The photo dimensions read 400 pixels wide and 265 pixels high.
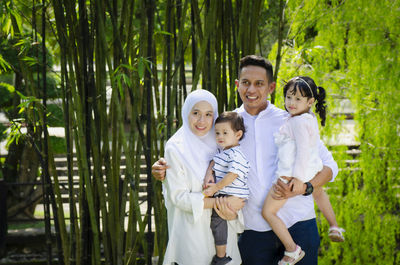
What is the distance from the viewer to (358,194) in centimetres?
433

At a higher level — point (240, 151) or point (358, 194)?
point (240, 151)

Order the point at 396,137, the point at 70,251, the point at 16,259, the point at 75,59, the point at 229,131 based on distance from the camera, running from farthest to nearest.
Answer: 1. the point at 16,259
2. the point at 396,137
3. the point at 70,251
4. the point at 75,59
5. the point at 229,131

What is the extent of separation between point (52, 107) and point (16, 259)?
79.9 inches

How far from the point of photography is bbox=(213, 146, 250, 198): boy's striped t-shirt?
1.76 metres

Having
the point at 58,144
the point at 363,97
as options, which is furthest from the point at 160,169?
the point at 58,144

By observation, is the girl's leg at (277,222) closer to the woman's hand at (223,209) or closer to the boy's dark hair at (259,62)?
the woman's hand at (223,209)

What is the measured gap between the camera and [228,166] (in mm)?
1765

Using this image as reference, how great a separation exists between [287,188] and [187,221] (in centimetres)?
36

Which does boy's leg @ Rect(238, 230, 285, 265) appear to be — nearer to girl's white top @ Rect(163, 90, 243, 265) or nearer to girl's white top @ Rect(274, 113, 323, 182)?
girl's white top @ Rect(163, 90, 243, 265)

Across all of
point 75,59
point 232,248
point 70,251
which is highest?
point 75,59

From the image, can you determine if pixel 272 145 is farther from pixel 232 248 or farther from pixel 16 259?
pixel 16 259

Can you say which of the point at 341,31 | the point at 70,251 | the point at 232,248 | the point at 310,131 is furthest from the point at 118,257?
the point at 341,31

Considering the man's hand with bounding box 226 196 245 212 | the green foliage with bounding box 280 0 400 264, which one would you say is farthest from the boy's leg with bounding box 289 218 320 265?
the green foliage with bounding box 280 0 400 264

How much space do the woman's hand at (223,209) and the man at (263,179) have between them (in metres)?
0.13
